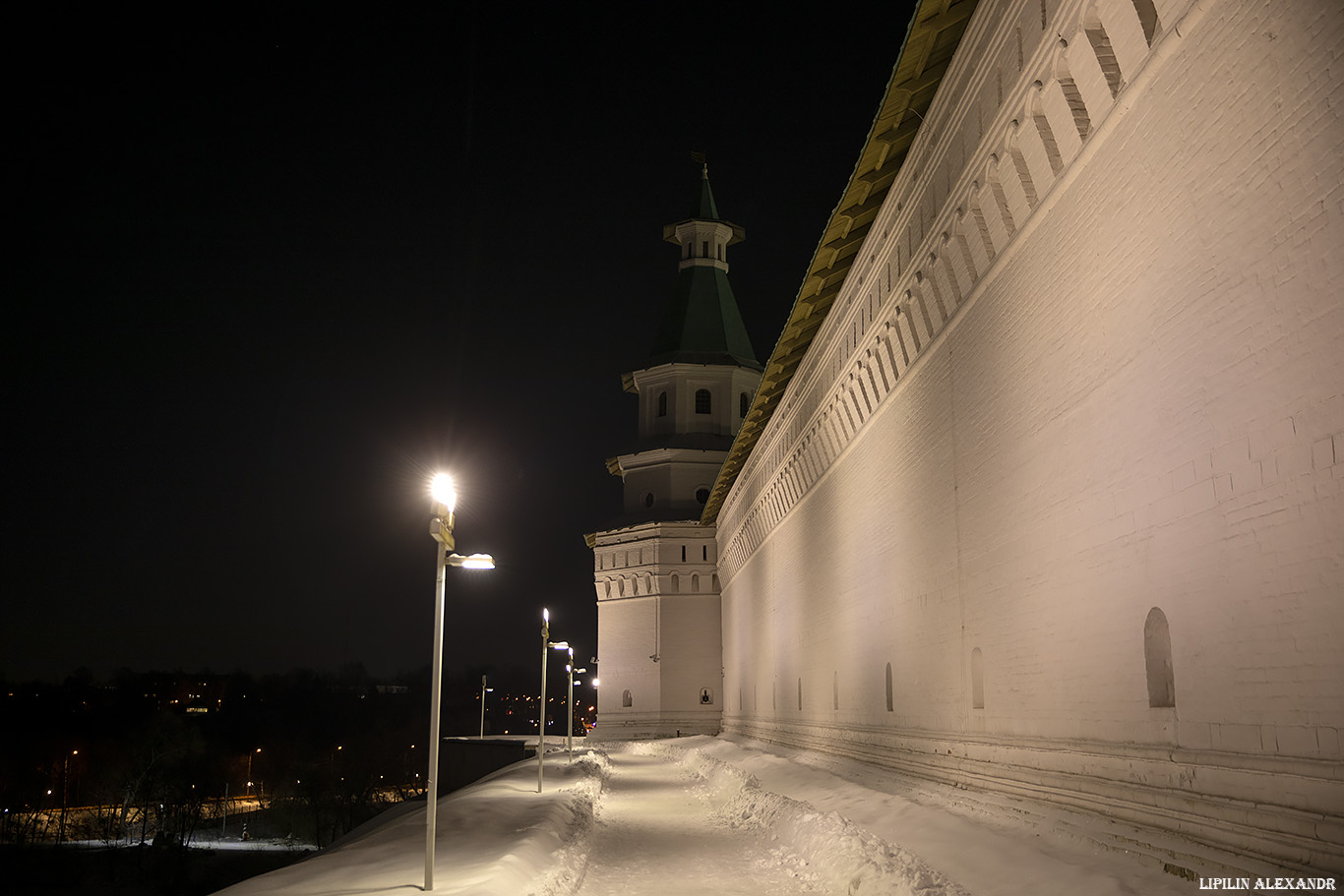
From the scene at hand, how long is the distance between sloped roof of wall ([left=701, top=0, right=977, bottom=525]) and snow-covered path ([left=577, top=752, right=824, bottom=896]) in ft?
26.8

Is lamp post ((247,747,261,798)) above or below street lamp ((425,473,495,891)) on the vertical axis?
below

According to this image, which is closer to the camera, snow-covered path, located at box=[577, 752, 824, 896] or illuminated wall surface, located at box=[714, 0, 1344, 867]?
illuminated wall surface, located at box=[714, 0, 1344, 867]

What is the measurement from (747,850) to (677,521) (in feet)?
109

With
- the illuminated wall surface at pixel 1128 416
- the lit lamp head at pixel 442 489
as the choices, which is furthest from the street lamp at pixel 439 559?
the illuminated wall surface at pixel 1128 416

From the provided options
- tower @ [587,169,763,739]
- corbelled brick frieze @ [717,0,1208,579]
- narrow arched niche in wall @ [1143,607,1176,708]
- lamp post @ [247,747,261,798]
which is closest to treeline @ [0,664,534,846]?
lamp post @ [247,747,261,798]

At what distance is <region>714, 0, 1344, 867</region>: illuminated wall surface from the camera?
5.71m

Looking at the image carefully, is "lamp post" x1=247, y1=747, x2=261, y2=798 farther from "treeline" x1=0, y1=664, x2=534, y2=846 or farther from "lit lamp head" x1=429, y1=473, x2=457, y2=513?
"lit lamp head" x1=429, y1=473, x2=457, y2=513

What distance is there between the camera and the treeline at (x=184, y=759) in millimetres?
55531

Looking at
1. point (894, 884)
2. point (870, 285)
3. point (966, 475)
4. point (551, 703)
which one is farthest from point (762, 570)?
point (551, 703)

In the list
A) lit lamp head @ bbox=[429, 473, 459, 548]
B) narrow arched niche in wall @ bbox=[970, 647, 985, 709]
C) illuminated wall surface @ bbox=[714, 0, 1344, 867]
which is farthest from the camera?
narrow arched niche in wall @ bbox=[970, 647, 985, 709]

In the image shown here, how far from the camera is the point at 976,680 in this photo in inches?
471

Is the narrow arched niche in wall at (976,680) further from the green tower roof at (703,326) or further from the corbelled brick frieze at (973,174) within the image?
the green tower roof at (703,326)

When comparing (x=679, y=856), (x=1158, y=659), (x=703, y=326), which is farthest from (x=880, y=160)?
(x=703, y=326)

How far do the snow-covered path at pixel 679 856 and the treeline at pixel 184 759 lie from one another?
43.2 m
